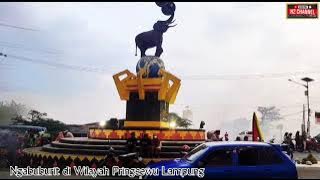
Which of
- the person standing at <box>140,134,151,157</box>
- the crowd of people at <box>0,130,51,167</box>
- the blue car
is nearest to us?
the blue car

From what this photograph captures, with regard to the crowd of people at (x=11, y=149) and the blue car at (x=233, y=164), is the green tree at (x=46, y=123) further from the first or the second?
the blue car at (x=233, y=164)

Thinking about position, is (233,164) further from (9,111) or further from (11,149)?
(9,111)

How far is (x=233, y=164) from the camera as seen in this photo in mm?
9742

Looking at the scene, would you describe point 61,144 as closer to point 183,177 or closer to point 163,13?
point 163,13

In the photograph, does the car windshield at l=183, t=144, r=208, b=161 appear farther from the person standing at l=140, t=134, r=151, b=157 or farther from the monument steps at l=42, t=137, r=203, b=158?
the monument steps at l=42, t=137, r=203, b=158

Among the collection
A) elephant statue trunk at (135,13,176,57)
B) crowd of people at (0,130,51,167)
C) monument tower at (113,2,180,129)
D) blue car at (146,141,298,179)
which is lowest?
crowd of people at (0,130,51,167)

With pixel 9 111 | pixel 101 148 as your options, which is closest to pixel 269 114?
pixel 9 111

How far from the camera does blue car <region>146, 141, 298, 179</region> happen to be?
375 inches

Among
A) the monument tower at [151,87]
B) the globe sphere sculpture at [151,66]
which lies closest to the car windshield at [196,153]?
the monument tower at [151,87]

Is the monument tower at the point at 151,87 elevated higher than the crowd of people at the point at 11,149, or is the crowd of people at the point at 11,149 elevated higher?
the monument tower at the point at 151,87

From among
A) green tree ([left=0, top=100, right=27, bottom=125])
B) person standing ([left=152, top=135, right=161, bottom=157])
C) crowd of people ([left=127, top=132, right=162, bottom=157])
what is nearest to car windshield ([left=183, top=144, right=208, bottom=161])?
crowd of people ([left=127, top=132, right=162, bottom=157])

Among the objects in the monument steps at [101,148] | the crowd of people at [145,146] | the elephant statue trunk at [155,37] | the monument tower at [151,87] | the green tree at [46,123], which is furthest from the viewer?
the green tree at [46,123]

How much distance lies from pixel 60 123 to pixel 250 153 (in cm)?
6321

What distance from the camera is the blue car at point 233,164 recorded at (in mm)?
9516
